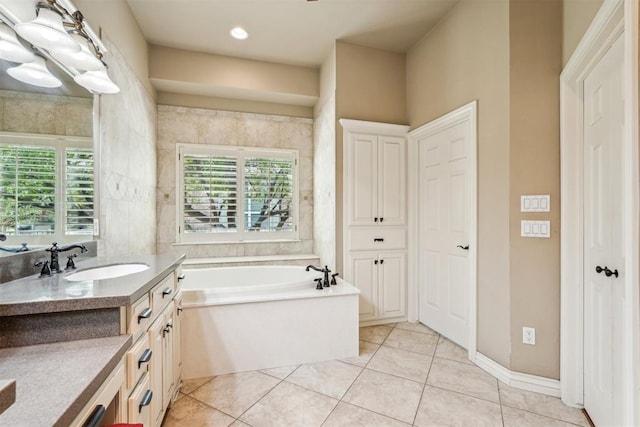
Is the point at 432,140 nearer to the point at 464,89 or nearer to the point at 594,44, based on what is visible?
the point at 464,89

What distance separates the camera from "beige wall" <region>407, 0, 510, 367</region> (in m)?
2.00

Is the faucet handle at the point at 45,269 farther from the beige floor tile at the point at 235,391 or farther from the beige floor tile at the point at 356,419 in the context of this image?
the beige floor tile at the point at 356,419

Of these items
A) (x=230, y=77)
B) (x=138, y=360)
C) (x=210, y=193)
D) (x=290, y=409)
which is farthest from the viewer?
(x=210, y=193)

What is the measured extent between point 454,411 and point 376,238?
1.65 m

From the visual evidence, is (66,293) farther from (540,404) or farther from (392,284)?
(392,284)

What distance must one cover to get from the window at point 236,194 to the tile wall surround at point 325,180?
1.05ft

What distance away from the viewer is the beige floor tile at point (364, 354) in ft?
7.53

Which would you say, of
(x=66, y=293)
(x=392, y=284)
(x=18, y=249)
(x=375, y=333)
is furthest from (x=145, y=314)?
(x=392, y=284)

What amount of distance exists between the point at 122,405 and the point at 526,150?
8.14ft

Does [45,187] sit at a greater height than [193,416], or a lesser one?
greater

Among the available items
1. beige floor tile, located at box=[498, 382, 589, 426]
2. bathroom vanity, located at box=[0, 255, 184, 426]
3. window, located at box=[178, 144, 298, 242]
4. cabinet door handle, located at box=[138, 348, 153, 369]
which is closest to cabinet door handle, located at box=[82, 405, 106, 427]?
bathroom vanity, located at box=[0, 255, 184, 426]

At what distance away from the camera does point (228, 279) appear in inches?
126

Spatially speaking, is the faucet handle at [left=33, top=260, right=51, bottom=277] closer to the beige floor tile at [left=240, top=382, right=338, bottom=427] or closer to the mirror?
the mirror

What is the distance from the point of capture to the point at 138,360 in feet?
3.67
